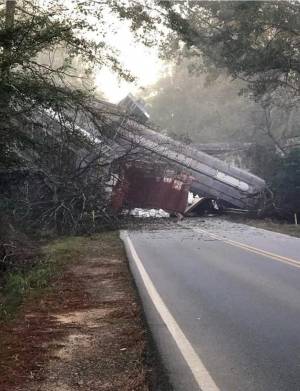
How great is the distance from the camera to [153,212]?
1176 inches

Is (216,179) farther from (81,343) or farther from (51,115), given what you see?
(81,343)

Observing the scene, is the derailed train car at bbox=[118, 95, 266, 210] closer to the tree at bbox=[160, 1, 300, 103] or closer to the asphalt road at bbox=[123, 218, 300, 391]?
the tree at bbox=[160, 1, 300, 103]

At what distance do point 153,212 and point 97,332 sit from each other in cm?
2292

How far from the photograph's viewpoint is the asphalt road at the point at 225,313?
511cm

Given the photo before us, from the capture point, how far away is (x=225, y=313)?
744 centimetres

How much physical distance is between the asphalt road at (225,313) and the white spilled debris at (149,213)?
12.5 metres

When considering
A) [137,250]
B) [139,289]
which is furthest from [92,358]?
[137,250]

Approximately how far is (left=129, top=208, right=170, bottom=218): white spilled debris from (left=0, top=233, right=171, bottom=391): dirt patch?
16.9 metres

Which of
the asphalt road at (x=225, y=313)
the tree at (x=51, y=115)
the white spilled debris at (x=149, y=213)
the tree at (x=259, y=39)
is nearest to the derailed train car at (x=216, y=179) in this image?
the white spilled debris at (x=149, y=213)

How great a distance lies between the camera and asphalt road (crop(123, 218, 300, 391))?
5.11 metres

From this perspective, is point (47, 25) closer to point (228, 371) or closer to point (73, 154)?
point (228, 371)

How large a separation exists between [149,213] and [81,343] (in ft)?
74.3

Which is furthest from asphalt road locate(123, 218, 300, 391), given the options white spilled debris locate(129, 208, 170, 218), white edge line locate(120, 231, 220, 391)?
white spilled debris locate(129, 208, 170, 218)

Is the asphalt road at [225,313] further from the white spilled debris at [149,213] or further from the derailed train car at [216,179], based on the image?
the derailed train car at [216,179]
